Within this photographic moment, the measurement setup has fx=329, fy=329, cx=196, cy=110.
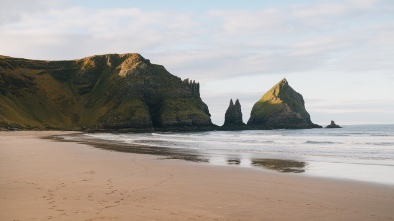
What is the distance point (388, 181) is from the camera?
15.6 m

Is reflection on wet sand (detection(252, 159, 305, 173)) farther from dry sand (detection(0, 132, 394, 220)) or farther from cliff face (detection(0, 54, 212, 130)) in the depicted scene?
cliff face (detection(0, 54, 212, 130))

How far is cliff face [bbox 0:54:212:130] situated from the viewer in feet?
486

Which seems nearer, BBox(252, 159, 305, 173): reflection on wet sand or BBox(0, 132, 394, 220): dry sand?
BBox(0, 132, 394, 220): dry sand

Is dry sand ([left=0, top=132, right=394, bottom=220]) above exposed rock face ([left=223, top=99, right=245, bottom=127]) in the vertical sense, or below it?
below

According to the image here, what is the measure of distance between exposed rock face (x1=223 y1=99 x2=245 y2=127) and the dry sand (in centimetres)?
17386

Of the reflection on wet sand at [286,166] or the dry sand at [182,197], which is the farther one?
the reflection on wet sand at [286,166]

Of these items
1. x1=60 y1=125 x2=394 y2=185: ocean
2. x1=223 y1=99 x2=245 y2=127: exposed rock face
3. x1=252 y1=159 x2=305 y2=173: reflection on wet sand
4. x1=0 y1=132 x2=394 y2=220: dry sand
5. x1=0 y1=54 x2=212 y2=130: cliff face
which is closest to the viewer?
x1=0 y1=132 x2=394 y2=220: dry sand

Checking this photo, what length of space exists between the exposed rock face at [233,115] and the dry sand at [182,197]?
570 feet

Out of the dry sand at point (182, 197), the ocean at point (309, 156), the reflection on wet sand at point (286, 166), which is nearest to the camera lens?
the dry sand at point (182, 197)

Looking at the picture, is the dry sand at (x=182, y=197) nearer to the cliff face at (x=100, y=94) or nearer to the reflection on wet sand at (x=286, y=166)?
the reflection on wet sand at (x=286, y=166)

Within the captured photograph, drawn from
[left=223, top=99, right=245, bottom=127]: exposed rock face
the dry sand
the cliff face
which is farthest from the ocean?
[left=223, top=99, right=245, bottom=127]: exposed rock face

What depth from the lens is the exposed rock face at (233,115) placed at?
190525 mm

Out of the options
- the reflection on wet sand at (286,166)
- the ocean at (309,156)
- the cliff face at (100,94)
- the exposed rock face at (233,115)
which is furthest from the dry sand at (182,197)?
the exposed rock face at (233,115)

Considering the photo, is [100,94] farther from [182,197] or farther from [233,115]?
[182,197]
